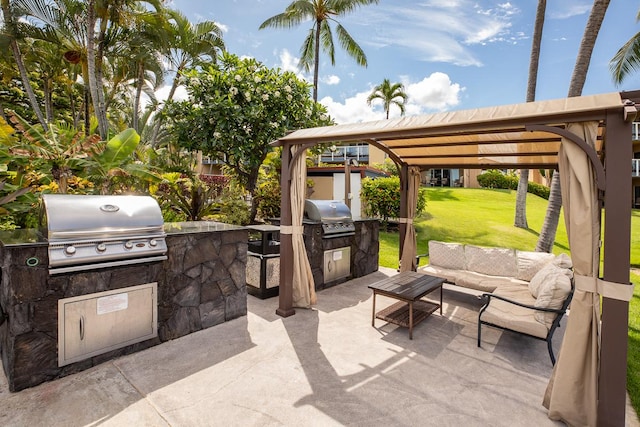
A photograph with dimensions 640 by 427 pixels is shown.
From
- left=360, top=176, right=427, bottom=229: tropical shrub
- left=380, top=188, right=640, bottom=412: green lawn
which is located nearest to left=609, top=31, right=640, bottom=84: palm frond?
left=380, top=188, right=640, bottom=412: green lawn

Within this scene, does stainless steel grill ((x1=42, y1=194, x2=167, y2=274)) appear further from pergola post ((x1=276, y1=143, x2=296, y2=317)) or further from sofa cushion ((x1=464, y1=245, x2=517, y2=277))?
sofa cushion ((x1=464, y1=245, x2=517, y2=277))

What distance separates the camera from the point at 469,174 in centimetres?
3033

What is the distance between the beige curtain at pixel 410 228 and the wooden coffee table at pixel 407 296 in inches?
69.6

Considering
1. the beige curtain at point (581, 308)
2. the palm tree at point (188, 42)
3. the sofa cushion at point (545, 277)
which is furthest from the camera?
the palm tree at point (188, 42)

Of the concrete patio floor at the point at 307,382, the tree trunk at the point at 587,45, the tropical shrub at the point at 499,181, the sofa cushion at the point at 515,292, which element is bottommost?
the concrete patio floor at the point at 307,382

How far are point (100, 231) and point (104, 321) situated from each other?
43.1 inches

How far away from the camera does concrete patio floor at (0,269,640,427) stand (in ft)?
9.41

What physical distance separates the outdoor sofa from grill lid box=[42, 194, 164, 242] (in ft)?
15.3

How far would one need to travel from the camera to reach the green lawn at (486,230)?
6.37 m

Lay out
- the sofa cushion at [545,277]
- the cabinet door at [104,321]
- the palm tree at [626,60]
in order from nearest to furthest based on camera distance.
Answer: the cabinet door at [104,321]
the sofa cushion at [545,277]
the palm tree at [626,60]

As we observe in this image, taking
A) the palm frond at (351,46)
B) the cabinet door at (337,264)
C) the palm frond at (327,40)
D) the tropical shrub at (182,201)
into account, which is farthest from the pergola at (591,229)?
the palm frond at (327,40)

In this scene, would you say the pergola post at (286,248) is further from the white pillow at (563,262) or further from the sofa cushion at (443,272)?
the white pillow at (563,262)

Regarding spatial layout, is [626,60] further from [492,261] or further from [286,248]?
[286,248]

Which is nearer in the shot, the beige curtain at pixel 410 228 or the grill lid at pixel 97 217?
the grill lid at pixel 97 217
